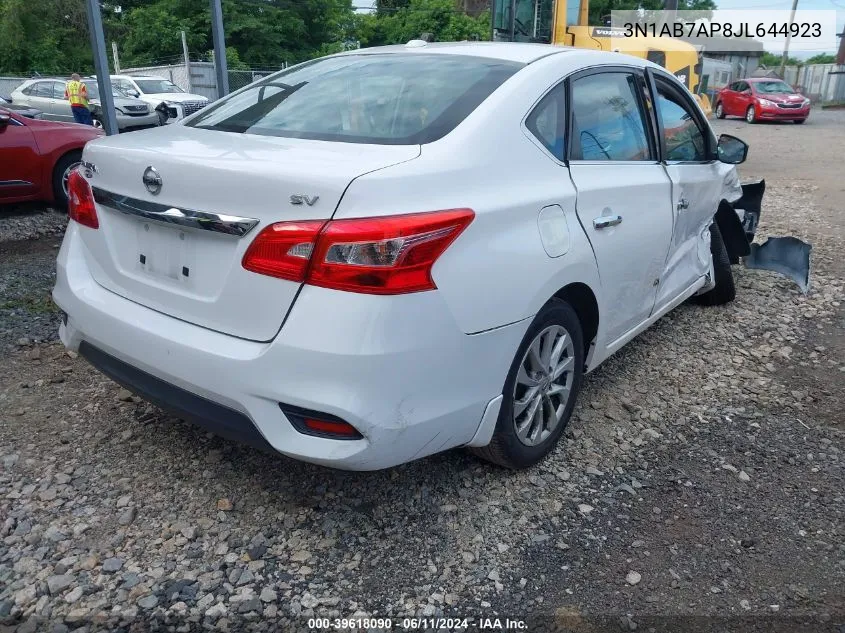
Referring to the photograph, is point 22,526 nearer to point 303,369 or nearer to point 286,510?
point 286,510

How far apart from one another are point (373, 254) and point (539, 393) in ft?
3.66

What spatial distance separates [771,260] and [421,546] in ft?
15.2

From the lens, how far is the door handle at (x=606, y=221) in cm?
291

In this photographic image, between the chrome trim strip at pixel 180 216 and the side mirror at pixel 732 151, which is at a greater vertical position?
the chrome trim strip at pixel 180 216

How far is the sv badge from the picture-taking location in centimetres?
211

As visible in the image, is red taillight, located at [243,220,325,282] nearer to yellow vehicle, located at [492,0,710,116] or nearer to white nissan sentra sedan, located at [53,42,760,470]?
white nissan sentra sedan, located at [53,42,760,470]

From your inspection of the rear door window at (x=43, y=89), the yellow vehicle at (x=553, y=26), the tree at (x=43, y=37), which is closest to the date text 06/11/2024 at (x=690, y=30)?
the yellow vehicle at (x=553, y=26)

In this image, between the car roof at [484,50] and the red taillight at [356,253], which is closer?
the red taillight at [356,253]

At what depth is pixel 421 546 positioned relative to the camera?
2543mm

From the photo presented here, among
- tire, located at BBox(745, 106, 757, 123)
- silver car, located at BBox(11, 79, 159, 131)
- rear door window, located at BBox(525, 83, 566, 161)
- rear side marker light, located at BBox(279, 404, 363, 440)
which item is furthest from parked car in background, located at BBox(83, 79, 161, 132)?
tire, located at BBox(745, 106, 757, 123)

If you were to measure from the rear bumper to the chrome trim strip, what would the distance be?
30cm

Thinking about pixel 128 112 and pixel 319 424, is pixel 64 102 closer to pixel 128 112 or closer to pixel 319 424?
pixel 128 112

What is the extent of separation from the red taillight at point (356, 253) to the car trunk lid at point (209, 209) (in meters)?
0.04

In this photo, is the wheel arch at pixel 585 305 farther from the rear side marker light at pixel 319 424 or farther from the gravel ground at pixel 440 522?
the rear side marker light at pixel 319 424
